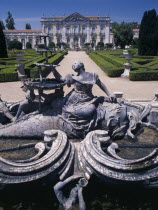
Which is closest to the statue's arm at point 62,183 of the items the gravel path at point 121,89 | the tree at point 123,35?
the gravel path at point 121,89

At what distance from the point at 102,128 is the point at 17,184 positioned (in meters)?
2.01

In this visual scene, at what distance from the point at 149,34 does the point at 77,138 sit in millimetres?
20572

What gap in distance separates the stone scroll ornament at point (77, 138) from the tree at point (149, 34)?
18.8m

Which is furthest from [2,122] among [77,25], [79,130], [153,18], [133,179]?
[77,25]

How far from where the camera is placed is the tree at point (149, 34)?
21236mm

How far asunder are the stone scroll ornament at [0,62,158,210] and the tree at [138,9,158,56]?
18.8m

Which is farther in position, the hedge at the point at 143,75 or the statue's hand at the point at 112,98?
the hedge at the point at 143,75

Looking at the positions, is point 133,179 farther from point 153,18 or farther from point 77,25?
Result: point 77,25

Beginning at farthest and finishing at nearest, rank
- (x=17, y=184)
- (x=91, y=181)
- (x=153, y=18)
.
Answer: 1. (x=153, y=18)
2. (x=91, y=181)
3. (x=17, y=184)

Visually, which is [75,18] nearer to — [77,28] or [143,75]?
[77,28]

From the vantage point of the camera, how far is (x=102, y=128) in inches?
164

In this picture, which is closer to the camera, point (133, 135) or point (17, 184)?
point (17, 184)

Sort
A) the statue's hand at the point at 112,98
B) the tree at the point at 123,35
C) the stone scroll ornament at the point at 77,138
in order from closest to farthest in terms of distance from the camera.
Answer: the stone scroll ornament at the point at 77,138 → the statue's hand at the point at 112,98 → the tree at the point at 123,35

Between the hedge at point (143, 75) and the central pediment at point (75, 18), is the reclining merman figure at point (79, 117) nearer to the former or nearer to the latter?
the hedge at point (143, 75)
